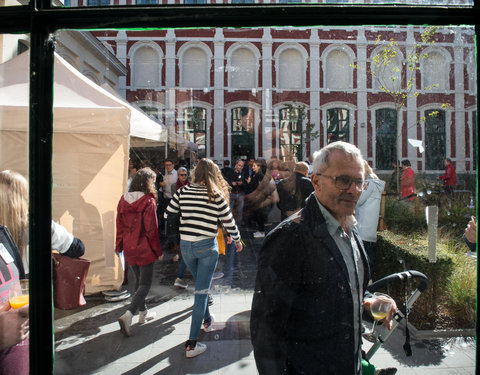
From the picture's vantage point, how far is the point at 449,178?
1432mm

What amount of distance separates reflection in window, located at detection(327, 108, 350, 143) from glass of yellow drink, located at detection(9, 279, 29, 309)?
56.6 inches

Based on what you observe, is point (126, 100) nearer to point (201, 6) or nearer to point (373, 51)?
point (201, 6)

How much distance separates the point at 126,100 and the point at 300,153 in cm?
80

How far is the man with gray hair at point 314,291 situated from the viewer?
126 cm

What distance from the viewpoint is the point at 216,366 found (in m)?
1.89

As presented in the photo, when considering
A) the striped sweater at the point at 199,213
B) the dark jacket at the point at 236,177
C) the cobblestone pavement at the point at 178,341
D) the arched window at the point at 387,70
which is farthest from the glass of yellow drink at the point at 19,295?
the arched window at the point at 387,70

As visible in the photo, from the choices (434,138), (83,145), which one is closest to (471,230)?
(434,138)

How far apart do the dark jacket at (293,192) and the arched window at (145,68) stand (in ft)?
2.41

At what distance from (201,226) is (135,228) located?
0.83 m

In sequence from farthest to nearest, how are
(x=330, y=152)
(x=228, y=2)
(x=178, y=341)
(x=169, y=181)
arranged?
(x=178, y=341) → (x=169, y=181) → (x=330, y=152) → (x=228, y=2)

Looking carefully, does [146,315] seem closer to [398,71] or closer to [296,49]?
[296,49]

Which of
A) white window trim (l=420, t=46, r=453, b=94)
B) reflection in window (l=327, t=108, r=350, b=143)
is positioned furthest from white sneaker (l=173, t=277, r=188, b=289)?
white window trim (l=420, t=46, r=453, b=94)

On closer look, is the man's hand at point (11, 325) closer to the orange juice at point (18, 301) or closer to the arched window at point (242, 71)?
the orange juice at point (18, 301)

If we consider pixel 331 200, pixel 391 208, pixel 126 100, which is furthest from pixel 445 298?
pixel 126 100
